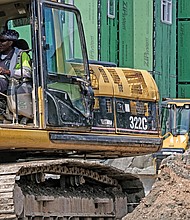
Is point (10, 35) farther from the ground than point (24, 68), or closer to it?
farther from the ground

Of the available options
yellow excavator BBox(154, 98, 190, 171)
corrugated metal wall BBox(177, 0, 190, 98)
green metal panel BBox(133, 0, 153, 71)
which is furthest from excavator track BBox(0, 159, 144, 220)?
corrugated metal wall BBox(177, 0, 190, 98)

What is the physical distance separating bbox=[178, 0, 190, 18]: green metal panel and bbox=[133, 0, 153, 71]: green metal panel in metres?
4.24

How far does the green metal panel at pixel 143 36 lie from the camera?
29500 mm

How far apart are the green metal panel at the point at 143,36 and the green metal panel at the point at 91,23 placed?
240 centimetres

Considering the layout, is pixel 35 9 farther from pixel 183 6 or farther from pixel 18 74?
pixel 183 6

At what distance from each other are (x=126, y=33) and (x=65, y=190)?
63.1ft

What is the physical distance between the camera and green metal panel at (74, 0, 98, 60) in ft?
89.1

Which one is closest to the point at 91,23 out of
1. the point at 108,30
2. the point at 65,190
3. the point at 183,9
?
the point at 108,30

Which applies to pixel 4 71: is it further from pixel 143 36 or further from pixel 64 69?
pixel 143 36

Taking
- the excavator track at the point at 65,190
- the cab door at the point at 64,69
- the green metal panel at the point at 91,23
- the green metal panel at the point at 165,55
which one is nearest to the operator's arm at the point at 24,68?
the cab door at the point at 64,69

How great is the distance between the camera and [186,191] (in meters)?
9.84

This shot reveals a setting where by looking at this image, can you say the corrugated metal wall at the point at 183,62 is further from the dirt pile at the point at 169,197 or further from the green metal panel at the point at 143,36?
the dirt pile at the point at 169,197

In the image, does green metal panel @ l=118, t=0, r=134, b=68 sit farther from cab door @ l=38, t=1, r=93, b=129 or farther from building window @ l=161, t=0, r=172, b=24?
cab door @ l=38, t=1, r=93, b=129

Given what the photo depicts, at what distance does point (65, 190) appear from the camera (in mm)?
10719
